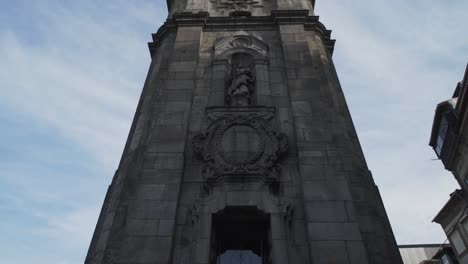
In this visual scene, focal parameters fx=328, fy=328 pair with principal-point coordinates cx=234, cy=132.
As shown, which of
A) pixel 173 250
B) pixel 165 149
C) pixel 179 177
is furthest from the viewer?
pixel 165 149

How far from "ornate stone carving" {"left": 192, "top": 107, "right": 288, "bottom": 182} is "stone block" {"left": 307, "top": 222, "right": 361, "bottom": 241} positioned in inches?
74.3

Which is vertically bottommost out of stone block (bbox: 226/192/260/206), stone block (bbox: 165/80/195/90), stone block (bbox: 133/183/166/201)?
stone block (bbox: 226/192/260/206)

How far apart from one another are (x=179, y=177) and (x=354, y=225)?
17.1ft

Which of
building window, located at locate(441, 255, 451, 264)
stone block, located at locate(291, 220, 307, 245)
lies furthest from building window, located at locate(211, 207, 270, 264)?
building window, located at locate(441, 255, 451, 264)

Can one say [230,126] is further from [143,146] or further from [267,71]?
[267,71]

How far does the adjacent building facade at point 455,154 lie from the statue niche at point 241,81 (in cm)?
1472

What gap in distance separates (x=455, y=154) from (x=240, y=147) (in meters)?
22.0

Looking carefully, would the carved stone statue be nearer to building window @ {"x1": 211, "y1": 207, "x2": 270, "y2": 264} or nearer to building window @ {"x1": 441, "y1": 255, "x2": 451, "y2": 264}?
building window @ {"x1": 211, "y1": 207, "x2": 270, "y2": 264}

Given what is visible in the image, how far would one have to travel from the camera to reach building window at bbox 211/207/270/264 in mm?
9586

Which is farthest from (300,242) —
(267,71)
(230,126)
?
(267,71)

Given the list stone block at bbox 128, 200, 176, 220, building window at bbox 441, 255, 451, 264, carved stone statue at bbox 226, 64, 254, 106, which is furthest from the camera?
building window at bbox 441, 255, 451, 264

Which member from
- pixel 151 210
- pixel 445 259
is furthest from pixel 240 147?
pixel 445 259

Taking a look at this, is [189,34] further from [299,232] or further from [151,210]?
[299,232]

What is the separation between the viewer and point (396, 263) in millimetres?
8891
